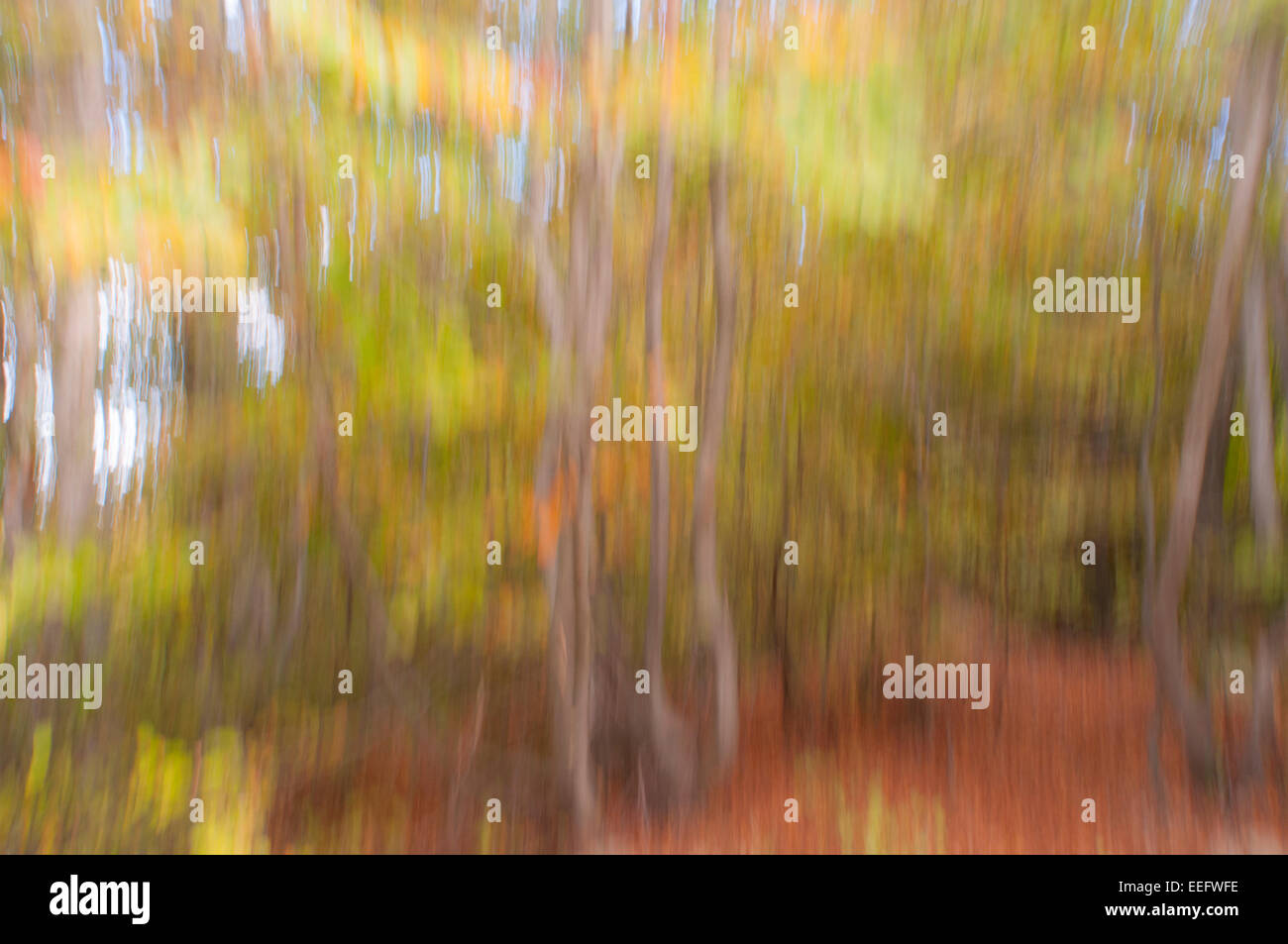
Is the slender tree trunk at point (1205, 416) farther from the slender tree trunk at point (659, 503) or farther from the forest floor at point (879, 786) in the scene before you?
the slender tree trunk at point (659, 503)

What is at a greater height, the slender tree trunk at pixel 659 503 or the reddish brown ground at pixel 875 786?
the slender tree trunk at pixel 659 503

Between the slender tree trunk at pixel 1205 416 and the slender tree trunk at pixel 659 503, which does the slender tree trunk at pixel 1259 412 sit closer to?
the slender tree trunk at pixel 1205 416

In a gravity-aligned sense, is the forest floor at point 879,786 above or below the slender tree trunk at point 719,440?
below

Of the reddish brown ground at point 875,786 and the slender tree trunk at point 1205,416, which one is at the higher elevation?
the slender tree trunk at point 1205,416

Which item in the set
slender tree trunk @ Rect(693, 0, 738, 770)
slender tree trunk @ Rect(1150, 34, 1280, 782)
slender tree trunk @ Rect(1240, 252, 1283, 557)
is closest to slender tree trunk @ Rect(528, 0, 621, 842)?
slender tree trunk @ Rect(693, 0, 738, 770)

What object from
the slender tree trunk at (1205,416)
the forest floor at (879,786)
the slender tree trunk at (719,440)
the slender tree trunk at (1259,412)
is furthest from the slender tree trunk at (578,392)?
the slender tree trunk at (1259,412)

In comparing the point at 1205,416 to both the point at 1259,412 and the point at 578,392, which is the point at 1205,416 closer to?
the point at 1259,412

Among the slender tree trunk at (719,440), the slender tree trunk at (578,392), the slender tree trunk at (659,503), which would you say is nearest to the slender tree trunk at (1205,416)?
the slender tree trunk at (719,440)

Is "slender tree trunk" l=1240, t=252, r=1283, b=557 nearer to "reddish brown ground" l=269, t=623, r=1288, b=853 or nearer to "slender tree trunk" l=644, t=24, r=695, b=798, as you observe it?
"reddish brown ground" l=269, t=623, r=1288, b=853

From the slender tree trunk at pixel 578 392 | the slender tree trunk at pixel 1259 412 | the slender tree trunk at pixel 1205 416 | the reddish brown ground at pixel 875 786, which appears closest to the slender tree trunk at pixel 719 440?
the reddish brown ground at pixel 875 786

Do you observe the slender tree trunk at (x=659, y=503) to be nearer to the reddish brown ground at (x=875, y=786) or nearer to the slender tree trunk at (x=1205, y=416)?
the reddish brown ground at (x=875, y=786)

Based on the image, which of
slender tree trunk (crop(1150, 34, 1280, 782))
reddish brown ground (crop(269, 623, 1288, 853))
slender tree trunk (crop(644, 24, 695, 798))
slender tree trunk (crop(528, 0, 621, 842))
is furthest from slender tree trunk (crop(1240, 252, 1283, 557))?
slender tree trunk (crop(528, 0, 621, 842))

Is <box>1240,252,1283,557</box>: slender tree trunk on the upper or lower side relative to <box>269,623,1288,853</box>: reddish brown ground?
upper
